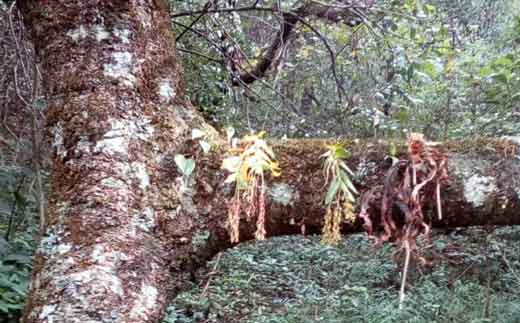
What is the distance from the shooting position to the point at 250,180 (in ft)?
2.95

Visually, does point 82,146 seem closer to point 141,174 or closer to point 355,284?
point 141,174

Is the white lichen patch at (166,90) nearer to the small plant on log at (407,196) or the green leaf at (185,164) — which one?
the green leaf at (185,164)

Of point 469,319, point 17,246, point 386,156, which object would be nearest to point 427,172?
point 386,156

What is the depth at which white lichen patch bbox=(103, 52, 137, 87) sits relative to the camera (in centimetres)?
92

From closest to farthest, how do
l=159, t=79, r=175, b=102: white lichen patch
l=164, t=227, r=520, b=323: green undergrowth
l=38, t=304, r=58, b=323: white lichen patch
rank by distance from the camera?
l=38, t=304, r=58, b=323: white lichen patch < l=159, t=79, r=175, b=102: white lichen patch < l=164, t=227, r=520, b=323: green undergrowth

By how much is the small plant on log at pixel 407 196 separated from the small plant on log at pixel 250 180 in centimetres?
18

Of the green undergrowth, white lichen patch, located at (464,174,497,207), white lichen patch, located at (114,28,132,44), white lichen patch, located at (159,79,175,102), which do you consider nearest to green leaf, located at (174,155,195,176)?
white lichen patch, located at (159,79,175,102)

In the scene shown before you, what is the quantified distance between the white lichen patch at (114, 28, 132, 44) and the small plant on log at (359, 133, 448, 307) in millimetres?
517

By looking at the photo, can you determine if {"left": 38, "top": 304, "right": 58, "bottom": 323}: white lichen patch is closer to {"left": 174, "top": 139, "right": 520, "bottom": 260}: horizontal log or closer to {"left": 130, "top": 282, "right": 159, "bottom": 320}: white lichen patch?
{"left": 130, "top": 282, "right": 159, "bottom": 320}: white lichen patch

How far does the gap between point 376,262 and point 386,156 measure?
3.39m

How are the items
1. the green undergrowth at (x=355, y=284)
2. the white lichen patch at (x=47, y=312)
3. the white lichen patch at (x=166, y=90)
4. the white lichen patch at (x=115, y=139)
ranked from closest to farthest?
the white lichen patch at (x=47, y=312) → the white lichen patch at (x=115, y=139) → the white lichen patch at (x=166, y=90) → the green undergrowth at (x=355, y=284)

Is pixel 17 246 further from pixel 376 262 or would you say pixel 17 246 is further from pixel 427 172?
pixel 376 262

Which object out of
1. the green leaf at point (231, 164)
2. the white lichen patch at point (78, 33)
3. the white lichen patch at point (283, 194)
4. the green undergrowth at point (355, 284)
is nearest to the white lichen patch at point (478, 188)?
the white lichen patch at point (283, 194)

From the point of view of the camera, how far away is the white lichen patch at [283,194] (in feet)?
3.04
